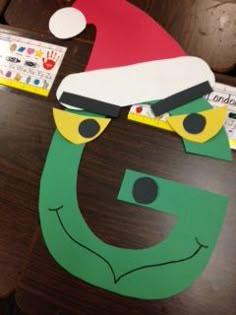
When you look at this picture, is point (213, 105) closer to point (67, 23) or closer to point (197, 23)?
point (197, 23)

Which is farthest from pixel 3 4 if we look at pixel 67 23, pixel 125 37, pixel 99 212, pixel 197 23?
pixel 99 212

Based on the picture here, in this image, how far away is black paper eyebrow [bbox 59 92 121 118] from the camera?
2.39ft

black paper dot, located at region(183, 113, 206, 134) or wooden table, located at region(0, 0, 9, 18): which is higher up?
black paper dot, located at region(183, 113, 206, 134)

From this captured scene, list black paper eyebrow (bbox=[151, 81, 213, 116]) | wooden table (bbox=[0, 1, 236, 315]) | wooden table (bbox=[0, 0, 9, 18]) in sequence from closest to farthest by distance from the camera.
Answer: wooden table (bbox=[0, 1, 236, 315]) < black paper eyebrow (bbox=[151, 81, 213, 116]) < wooden table (bbox=[0, 0, 9, 18])

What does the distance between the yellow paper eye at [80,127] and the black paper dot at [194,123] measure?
147mm

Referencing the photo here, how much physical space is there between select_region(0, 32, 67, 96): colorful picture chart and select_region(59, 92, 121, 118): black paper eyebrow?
0.05 meters

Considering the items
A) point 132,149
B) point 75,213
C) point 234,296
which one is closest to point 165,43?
point 132,149

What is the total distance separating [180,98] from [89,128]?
18 cm

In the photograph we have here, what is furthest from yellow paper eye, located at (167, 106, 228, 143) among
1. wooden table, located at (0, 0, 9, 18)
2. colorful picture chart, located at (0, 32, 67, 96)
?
Result: wooden table, located at (0, 0, 9, 18)

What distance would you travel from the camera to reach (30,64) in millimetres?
802

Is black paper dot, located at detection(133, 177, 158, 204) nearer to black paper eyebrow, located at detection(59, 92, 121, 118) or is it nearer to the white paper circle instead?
black paper eyebrow, located at detection(59, 92, 121, 118)

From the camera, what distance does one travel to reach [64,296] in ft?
2.05

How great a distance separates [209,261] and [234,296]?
0.06m

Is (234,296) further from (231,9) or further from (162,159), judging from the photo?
(231,9)
